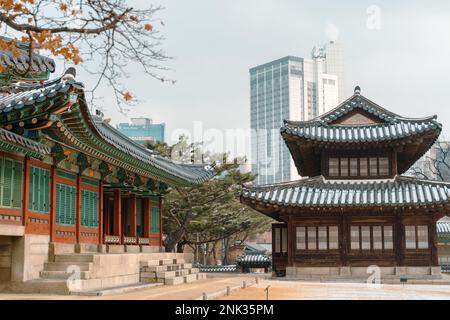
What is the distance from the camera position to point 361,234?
29953 millimetres

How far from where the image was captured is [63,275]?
1844 cm

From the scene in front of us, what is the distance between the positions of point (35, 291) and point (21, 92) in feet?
18.3

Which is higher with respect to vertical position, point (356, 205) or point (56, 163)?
point (56, 163)

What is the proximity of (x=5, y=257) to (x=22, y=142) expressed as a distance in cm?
369

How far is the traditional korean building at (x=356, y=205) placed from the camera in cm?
2941

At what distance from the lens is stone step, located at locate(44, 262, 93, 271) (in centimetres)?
1882

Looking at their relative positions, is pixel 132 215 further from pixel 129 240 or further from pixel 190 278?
pixel 190 278

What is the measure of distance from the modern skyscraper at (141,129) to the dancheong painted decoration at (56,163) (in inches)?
1737

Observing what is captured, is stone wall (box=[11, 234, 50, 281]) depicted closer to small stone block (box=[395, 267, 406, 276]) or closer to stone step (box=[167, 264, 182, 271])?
stone step (box=[167, 264, 182, 271])

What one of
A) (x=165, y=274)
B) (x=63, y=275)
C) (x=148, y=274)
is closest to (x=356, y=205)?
(x=165, y=274)

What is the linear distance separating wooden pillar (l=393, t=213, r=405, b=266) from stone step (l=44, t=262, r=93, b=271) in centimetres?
1609

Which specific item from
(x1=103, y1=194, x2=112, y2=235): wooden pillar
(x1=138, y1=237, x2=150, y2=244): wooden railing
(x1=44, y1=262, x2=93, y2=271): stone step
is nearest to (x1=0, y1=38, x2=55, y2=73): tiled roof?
(x1=44, y1=262, x2=93, y2=271): stone step
